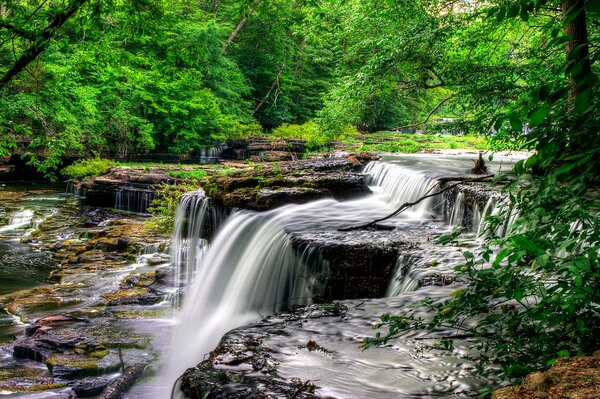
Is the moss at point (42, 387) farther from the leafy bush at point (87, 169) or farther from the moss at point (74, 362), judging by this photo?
the leafy bush at point (87, 169)

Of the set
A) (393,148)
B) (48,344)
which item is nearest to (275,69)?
(393,148)

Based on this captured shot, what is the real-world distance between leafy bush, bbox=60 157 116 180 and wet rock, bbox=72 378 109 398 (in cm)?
1609

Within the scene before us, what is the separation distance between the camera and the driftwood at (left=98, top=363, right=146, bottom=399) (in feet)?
20.0

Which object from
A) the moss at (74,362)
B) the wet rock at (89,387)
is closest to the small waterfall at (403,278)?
the wet rock at (89,387)

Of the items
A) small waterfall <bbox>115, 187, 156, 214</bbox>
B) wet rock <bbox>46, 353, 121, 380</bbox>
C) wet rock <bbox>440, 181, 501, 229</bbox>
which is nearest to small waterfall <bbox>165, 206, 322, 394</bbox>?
wet rock <bbox>46, 353, 121, 380</bbox>

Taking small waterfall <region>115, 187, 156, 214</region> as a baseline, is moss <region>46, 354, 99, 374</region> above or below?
below

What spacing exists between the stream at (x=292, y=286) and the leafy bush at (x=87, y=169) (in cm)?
676

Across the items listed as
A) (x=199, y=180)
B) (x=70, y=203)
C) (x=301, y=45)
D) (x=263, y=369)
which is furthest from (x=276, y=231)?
(x=301, y=45)

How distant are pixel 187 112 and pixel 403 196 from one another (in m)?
19.6

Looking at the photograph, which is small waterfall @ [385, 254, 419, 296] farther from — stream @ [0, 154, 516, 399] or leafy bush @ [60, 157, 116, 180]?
leafy bush @ [60, 157, 116, 180]

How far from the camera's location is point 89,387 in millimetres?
6262

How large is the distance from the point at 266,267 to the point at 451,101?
5007 mm

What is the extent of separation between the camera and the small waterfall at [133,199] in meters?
18.2

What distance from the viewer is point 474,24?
959 cm
